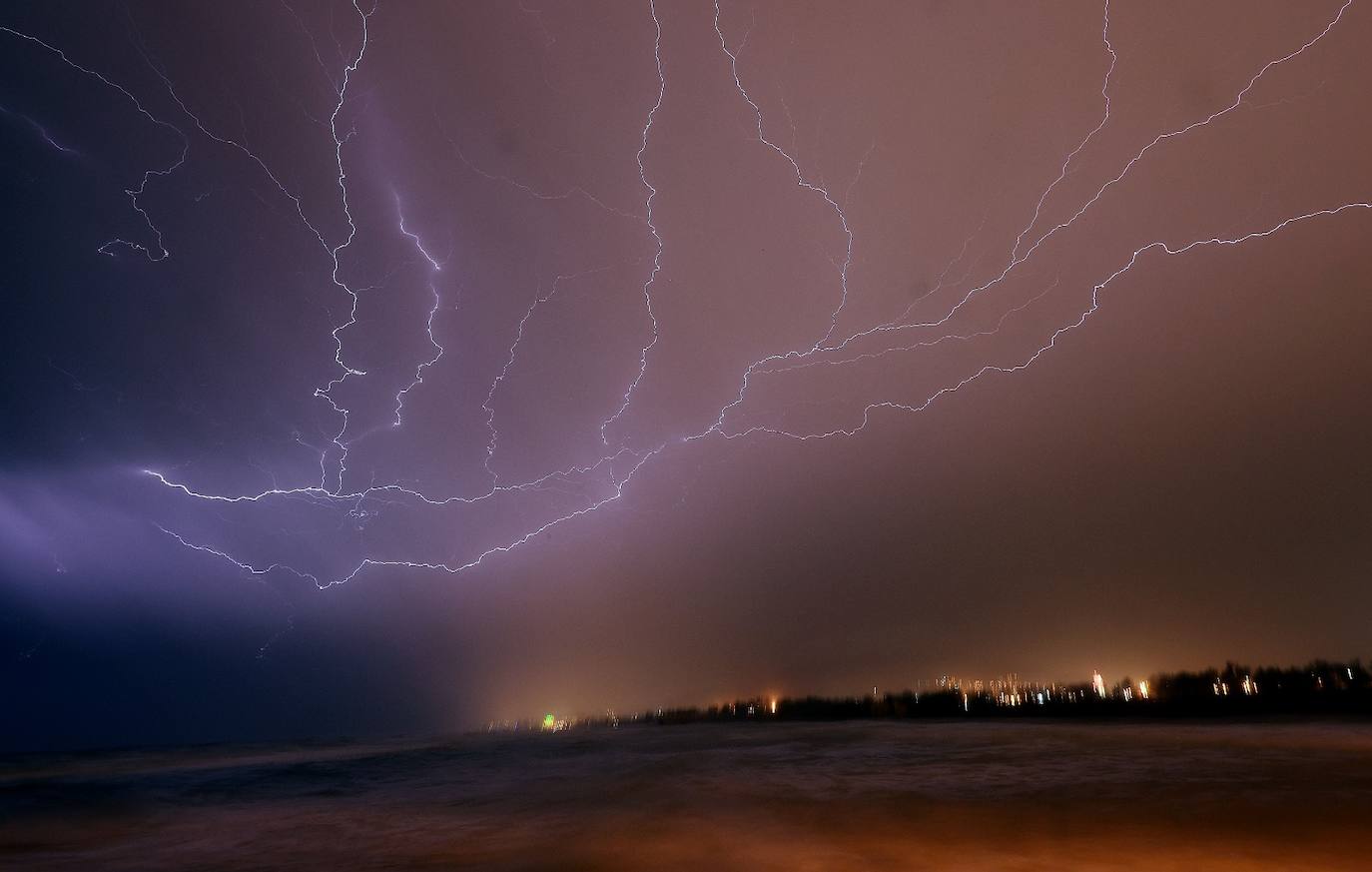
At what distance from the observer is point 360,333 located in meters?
12.5

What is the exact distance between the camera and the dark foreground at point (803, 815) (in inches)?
169

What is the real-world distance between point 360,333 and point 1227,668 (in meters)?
39.7

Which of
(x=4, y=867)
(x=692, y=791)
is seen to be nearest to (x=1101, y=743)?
(x=692, y=791)

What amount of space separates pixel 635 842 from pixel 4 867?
5904 millimetres

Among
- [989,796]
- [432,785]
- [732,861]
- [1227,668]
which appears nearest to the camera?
[732,861]

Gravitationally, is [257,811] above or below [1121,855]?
below

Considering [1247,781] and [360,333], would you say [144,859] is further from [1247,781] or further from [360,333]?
[1247,781]

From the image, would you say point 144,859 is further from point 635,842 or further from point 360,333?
point 360,333

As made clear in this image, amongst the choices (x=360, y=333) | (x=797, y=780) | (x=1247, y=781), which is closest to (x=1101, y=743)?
(x=1247, y=781)

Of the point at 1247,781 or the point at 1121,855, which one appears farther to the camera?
the point at 1247,781

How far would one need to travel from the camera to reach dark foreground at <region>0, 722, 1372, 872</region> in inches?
169

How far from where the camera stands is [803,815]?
580 cm

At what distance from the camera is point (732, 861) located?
430cm

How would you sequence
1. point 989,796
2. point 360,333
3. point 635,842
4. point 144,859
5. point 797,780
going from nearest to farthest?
point 635,842 → point 144,859 → point 989,796 → point 797,780 → point 360,333
